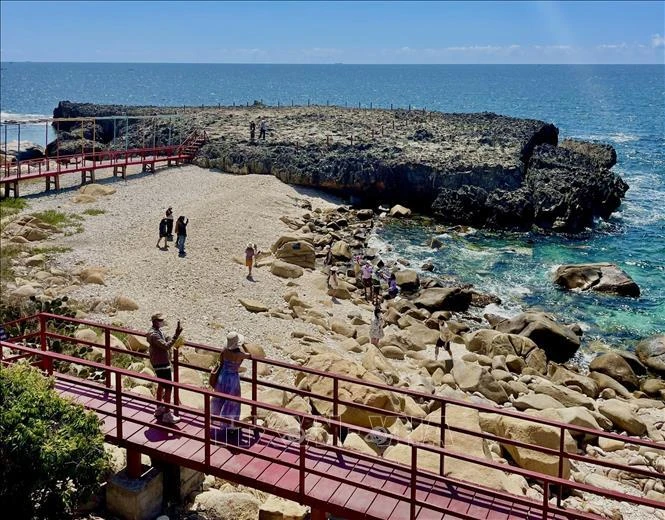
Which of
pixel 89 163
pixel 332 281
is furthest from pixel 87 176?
pixel 332 281

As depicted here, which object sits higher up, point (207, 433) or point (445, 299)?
point (207, 433)

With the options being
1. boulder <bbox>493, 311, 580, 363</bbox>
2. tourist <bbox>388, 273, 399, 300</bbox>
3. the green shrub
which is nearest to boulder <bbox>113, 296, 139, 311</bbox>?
tourist <bbox>388, 273, 399, 300</bbox>

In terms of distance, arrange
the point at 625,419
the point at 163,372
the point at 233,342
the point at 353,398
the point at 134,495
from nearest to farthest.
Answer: the point at 134,495 → the point at 233,342 → the point at 163,372 → the point at 353,398 → the point at 625,419

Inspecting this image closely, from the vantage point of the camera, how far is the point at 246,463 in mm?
10359

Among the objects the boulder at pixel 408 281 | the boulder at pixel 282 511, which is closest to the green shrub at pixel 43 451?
the boulder at pixel 282 511

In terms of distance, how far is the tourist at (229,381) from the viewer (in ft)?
35.8

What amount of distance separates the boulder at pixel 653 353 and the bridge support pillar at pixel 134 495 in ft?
63.2

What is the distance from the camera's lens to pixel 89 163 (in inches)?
1796

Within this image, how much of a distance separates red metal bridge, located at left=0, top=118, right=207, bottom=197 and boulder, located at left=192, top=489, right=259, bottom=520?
1197 inches

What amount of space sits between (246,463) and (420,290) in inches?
842

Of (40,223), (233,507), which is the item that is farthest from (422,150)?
(233,507)

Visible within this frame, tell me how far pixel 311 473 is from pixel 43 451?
353 cm

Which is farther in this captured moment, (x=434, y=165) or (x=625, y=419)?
(x=434, y=165)

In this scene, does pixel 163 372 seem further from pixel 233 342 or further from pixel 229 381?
pixel 233 342
